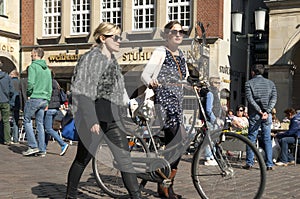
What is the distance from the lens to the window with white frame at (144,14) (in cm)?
2609

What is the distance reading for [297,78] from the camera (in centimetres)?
2245

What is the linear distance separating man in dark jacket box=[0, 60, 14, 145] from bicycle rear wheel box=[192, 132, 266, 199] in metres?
8.16

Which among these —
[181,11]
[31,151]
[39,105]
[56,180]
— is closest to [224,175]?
[56,180]

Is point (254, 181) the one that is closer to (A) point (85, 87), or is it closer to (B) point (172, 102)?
(B) point (172, 102)

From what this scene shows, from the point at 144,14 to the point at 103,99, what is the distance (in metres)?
21.6

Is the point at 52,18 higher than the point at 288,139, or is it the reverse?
the point at 52,18

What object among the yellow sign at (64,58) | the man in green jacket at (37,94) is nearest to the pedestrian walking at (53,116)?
the man in green jacket at (37,94)

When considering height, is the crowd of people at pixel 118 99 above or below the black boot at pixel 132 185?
above

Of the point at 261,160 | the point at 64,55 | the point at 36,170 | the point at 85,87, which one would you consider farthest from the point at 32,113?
the point at 64,55

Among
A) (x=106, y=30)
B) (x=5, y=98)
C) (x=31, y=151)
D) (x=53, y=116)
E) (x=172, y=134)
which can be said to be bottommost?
(x=31, y=151)

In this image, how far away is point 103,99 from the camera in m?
5.05

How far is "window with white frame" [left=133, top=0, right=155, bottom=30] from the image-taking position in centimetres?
2609

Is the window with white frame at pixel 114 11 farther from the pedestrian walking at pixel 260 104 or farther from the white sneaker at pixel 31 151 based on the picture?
the pedestrian walking at pixel 260 104

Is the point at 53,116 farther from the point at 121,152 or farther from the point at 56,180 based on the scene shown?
the point at 121,152
